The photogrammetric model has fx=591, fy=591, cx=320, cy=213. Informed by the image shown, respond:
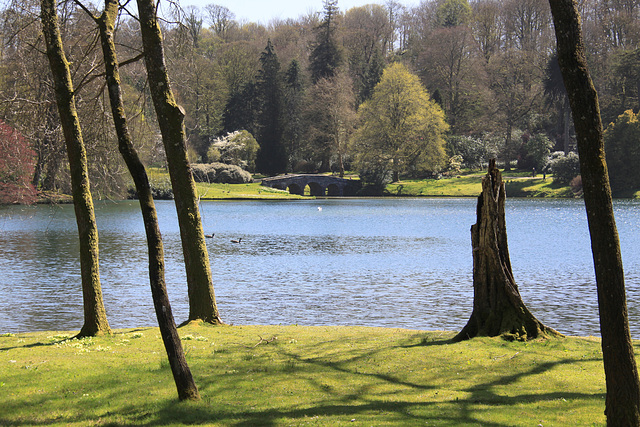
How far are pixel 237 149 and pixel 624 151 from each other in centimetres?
4821

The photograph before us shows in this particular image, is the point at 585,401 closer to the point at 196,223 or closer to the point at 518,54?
the point at 196,223

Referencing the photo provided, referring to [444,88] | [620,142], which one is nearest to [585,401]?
[620,142]

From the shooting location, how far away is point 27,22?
403 inches

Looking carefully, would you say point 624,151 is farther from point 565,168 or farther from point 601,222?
point 601,222

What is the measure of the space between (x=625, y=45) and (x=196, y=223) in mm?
77077

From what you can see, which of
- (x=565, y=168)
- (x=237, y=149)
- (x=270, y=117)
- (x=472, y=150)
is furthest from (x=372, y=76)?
(x=565, y=168)

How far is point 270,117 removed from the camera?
84.2 m

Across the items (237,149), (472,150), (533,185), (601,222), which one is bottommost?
(533,185)

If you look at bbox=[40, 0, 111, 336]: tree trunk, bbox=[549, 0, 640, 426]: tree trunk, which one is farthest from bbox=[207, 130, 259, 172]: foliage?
bbox=[549, 0, 640, 426]: tree trunk

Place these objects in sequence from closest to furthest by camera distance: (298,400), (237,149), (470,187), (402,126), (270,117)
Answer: (298,400)
(470,187)
(402,126)
(237,149)
(270,117)

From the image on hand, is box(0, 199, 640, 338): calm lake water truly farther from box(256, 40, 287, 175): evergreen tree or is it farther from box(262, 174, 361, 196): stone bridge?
box(256, 40, 287, 175): evergreen tree

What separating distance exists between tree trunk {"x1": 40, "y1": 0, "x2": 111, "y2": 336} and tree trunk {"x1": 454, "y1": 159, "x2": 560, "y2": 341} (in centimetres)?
623

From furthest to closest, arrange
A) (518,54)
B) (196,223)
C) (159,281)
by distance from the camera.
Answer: (518,54)
(196,223)
(159,281)

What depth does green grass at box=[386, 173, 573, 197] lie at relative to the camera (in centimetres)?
6425
